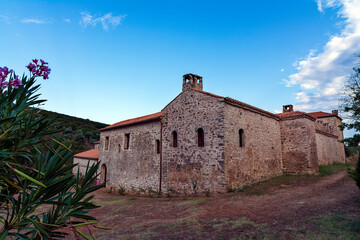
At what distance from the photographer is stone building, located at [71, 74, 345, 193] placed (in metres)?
11.4

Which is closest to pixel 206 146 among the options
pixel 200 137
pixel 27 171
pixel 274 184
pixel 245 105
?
pixel 200 137

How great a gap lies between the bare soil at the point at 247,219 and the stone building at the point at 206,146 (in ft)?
7.76

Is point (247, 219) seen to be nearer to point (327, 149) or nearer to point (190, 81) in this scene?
point (190, 81)

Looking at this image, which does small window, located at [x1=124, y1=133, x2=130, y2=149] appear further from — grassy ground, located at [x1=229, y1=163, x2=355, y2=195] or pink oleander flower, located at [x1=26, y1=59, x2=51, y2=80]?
pink oleander flower, located at [x1=26, y1=59, x2=51, y2=80]

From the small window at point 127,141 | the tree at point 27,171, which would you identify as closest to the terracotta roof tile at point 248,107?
the small window at point 127,141

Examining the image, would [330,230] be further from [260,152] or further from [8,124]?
[260,152]

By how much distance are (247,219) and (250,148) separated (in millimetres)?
7287

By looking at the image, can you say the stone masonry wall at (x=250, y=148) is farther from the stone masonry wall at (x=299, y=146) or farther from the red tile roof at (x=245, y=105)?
the stone masonry wall at (x=299, y=146)

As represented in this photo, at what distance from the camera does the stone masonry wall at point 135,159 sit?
1441cm

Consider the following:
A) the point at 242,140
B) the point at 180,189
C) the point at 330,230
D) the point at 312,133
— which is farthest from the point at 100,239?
the point at 312,133

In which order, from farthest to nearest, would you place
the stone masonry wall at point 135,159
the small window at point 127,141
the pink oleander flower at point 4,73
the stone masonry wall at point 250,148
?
the small window at point 127,141, the stone masonry wall at point 135,159, the stone masonry wall at point 250,148, the pink oleander flower at point 4,73

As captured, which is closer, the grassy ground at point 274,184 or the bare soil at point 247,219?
the bare soil at point 247,219

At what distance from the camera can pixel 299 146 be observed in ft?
52.0

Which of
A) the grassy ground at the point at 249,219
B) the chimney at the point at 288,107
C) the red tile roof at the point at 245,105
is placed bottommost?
the grassy ground at the point at 249,219
